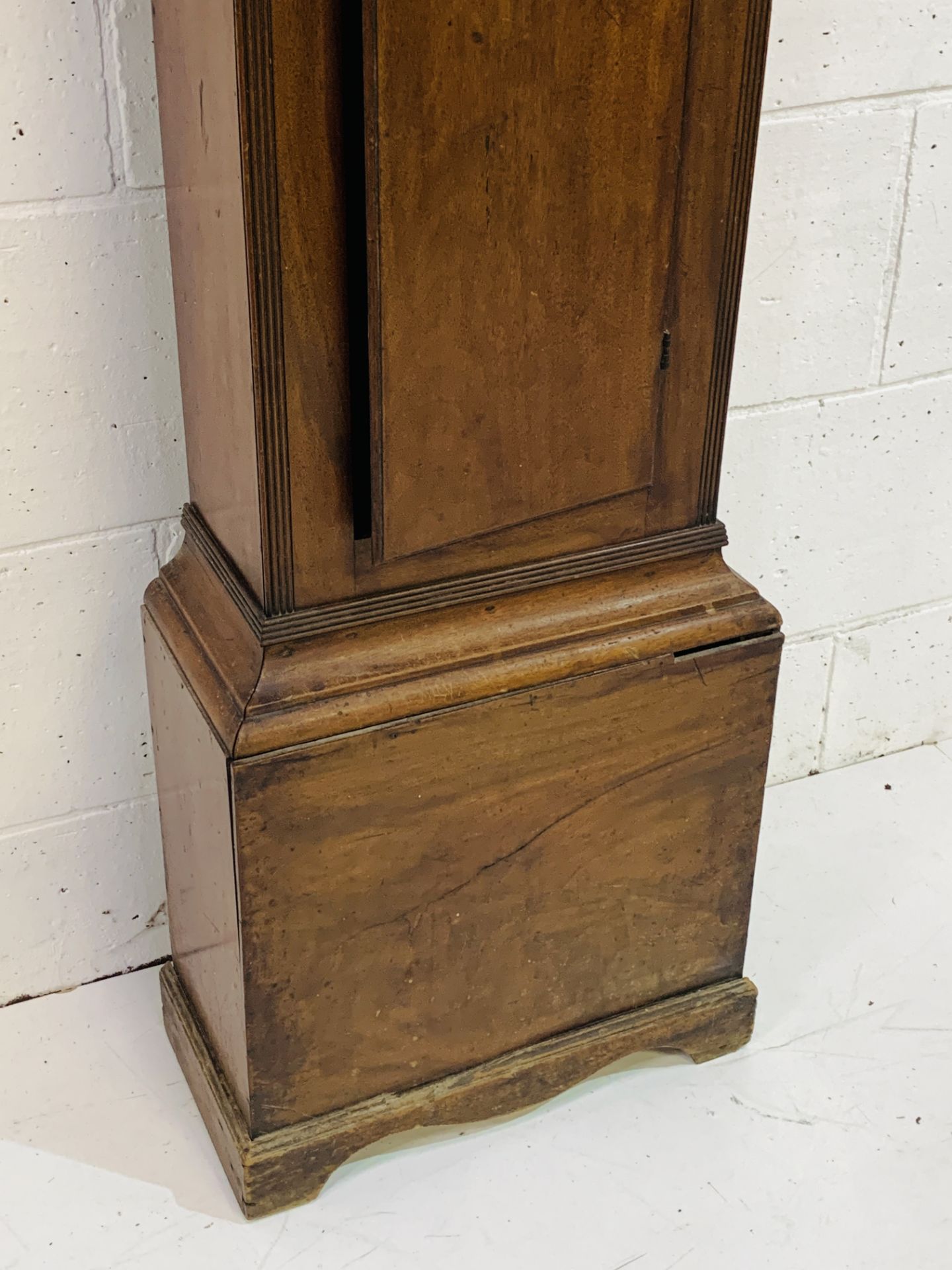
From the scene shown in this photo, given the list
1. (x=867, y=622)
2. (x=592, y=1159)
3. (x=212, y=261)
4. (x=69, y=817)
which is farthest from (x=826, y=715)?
(x=212, y=261)

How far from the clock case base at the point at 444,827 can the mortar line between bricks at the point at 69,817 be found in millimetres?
127

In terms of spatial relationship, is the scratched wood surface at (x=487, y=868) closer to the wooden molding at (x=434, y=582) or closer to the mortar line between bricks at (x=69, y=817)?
the wooden molding at (x=434, y=582)

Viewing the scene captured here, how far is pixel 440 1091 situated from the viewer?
5.18ft

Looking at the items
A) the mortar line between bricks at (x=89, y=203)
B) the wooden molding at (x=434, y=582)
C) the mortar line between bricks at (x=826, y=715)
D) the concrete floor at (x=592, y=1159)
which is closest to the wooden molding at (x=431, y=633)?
the wooden molding at (x=434, y=582)

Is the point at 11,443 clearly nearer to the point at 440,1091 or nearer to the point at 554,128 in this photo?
the point at 554,128

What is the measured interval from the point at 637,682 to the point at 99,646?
642mm

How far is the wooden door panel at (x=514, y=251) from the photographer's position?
1.16m

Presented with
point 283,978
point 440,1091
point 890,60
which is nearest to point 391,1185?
point 440,1091

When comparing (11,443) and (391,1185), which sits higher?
(11,443)

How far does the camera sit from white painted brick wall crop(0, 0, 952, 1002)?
4.86ft

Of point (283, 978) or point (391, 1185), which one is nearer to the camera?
point (283, 978)

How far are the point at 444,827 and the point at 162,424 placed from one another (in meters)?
0.55

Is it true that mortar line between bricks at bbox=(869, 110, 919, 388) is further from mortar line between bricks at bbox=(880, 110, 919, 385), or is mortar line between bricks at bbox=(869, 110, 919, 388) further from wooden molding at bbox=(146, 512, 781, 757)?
wooden molding at bbox=(146, 512, 781, 757)

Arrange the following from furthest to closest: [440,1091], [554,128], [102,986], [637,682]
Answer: [102,986], [440,1091], [637,682], [554,128]
